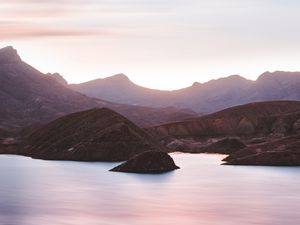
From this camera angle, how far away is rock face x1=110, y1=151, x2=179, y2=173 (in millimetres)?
139625

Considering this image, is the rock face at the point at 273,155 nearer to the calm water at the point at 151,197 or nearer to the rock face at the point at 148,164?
the calm water at the point at 151,197

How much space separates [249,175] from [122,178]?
31368 mm

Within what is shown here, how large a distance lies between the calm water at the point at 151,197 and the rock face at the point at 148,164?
A: 4.21m

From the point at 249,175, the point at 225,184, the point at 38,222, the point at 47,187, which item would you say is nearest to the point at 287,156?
the point at 249,175

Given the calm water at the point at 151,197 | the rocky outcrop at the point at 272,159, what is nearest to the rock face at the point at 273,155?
the rocky outcrop at the point at 272,159

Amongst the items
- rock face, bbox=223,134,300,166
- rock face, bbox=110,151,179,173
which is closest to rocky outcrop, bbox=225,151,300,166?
rock face, bbox=223,134,300,166

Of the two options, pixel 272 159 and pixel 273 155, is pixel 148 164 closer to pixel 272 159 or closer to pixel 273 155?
pixel 272 159

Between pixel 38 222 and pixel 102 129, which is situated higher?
pixel 102 129

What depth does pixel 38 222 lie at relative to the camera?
72.4 metres

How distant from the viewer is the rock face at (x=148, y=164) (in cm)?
13962

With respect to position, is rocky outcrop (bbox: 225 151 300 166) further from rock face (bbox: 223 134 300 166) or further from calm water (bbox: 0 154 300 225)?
calm water (bbox: 0 154 300 225)

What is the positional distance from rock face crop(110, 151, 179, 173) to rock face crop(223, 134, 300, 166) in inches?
1375

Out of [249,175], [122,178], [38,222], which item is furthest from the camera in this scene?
[249,175]

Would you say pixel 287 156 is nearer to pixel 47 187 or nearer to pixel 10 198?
pixel 47 187
